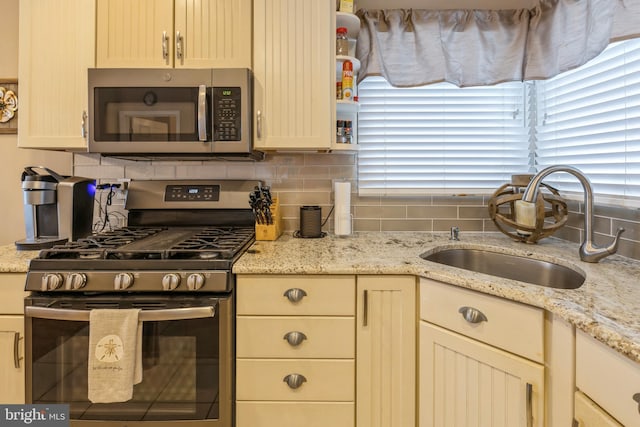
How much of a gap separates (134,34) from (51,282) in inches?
46.9

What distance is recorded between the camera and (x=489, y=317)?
1.11m

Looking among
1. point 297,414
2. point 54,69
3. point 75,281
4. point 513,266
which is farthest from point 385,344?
point 54,69

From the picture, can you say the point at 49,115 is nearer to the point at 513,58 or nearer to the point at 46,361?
the point at 46,361

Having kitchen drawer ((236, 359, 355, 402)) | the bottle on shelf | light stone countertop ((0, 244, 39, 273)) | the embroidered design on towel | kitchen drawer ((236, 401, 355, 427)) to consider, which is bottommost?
kitchen drawer ((236, 401, 355, 427))

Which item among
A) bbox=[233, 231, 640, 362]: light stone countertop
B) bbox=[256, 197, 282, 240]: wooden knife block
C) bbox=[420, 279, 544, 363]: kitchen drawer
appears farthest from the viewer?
bbox=[256, 197, 282, 240]: wooden knife block

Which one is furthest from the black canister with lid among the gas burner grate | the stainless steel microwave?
the stainless steel microwave

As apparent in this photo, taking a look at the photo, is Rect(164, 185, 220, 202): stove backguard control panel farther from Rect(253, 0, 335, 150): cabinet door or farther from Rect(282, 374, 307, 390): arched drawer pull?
Rect(282, 374, 307, 390): arched drawer pull

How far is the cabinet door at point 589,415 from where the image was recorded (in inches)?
30.3

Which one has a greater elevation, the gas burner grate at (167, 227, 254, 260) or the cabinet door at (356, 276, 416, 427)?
the gas burner grate at (167, 227, 254, 260)

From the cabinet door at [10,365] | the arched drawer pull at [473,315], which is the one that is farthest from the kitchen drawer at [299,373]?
the cabinet door at [10,365]

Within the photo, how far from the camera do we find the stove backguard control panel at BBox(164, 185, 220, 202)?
1.94 meters

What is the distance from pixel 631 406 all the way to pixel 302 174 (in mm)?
1637

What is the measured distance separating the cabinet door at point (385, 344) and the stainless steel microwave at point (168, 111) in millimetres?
888

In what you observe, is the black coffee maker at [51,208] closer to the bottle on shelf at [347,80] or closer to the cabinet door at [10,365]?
the cabinet door at [10,365]
